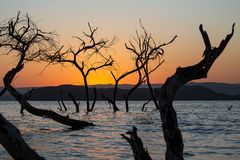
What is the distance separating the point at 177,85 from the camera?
258 inches

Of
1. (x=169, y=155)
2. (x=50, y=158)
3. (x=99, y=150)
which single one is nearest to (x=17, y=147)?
(x=169, y=155)

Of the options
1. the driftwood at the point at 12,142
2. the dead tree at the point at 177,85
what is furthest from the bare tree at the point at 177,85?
the driftwood at the point at 12,142

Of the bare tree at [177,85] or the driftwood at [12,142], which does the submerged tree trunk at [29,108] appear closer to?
the bare tree at [177,85]

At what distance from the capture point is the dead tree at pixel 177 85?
6.45 m

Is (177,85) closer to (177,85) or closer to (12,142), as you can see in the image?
(177,85)

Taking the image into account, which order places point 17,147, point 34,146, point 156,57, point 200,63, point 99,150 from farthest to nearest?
point 156,57, point 34,146, point 99,150, point 200,63, point 17,147

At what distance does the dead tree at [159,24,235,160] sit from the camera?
6.45 m

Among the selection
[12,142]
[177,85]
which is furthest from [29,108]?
[12,142]

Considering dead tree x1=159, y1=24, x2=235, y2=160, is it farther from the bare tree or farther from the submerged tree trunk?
the submerged tree trunk

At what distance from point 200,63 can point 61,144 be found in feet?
38.4

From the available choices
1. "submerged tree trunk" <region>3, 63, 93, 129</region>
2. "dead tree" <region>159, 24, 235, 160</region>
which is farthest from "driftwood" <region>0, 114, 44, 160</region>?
"submerged tree trunk" <region>3, 63, 93, 129</region>

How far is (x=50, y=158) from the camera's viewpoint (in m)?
13.1

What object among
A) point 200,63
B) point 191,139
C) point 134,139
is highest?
point 200,63

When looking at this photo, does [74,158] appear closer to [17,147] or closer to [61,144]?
[61,144]
